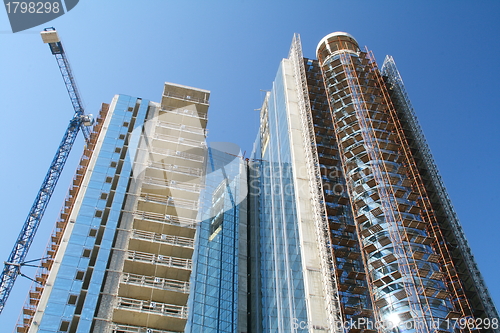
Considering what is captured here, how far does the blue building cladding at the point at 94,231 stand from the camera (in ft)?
106

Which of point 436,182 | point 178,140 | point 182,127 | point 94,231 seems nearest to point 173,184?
point 178,140

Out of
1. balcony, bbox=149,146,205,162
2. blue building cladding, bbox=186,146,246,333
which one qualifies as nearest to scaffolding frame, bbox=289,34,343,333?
balcony, bbox=149,146,205,162

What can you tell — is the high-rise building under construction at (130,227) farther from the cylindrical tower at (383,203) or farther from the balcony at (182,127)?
the cylindrical tower at (383,203)

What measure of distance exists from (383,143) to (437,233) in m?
9.74

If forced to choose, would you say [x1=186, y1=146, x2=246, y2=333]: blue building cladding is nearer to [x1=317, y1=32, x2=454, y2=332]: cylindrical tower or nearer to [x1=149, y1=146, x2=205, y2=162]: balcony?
[x1=149, y1=146, x2=205, y2=162]: balcony

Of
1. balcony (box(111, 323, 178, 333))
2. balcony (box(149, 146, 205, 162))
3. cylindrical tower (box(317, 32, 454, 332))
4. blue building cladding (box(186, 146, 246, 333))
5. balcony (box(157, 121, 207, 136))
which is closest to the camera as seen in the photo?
balcony (box(111, 323, 178, 333))

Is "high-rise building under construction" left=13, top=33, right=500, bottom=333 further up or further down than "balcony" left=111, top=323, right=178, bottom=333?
further up

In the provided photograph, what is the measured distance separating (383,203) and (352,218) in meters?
3.34

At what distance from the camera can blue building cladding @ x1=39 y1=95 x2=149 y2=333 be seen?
1272 inches

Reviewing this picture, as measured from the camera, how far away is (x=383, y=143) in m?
44.9

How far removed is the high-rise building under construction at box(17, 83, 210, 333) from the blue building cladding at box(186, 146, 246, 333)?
23.9 ft

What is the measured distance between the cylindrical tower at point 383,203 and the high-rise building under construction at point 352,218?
0.10m

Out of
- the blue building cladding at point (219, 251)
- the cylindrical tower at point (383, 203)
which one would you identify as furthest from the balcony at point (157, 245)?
the cylindrical tower at point (383, 203)

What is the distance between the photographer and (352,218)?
40.9 meters
